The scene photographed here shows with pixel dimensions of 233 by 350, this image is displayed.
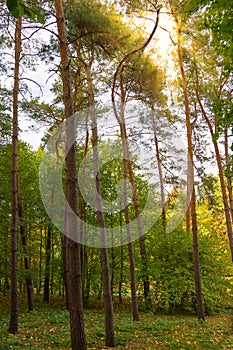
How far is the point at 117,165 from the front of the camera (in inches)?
746

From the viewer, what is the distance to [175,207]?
17.8m

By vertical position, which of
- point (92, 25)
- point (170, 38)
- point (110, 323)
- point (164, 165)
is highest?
point (170, 38)

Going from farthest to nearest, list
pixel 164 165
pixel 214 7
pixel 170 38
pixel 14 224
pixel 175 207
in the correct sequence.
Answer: pixel 175 207 → pixel 164 165 → pixel 170 38 → pixel 14 224 → pixel 214 7

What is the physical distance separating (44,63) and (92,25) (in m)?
2.63

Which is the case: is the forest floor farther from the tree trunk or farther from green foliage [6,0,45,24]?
green foliage [6,0,45,24]

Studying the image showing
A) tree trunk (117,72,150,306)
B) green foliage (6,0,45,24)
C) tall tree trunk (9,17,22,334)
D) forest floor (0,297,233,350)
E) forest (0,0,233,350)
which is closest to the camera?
green foliage (6,0,45,24)

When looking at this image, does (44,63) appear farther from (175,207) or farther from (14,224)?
(175,207)

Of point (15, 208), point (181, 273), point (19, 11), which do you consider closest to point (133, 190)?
point (181, 273)

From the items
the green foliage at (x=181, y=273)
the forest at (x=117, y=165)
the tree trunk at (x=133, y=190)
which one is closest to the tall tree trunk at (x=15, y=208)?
the forest at (x=117, y=165)

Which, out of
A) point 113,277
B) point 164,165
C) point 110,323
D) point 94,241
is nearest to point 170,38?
point 164,165

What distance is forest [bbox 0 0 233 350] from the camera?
308 inches

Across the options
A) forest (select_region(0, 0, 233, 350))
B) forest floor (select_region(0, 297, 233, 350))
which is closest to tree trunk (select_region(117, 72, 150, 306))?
forest (select_region(0, 0, 233, 350))

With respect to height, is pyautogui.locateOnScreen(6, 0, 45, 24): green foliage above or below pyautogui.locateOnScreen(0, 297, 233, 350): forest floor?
above

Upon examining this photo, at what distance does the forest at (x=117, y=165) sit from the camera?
25.7 feet
